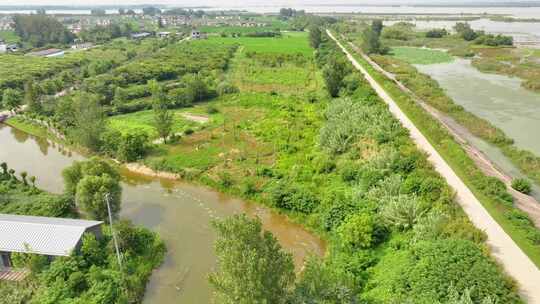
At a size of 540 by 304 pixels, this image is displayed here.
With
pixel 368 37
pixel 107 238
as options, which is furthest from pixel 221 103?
pixel 368 37

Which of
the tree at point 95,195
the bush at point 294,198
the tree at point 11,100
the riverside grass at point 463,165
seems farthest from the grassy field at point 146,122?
the riverside grass at point 463,165

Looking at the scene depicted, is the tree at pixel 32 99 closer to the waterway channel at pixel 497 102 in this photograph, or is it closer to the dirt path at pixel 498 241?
the dirt path at pixel 498 241

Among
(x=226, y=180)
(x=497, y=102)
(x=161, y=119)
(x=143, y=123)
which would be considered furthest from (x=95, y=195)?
(x=497, y=102)

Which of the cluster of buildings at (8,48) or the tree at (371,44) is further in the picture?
the cluster of buildings at (8,48)

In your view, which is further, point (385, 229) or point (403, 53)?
point (403, 53)

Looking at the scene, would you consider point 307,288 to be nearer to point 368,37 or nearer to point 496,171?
point 496,171
